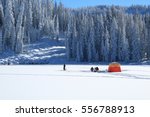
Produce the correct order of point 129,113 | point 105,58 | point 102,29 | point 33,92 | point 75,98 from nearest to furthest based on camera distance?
point 129,113
point 75,98
point 33,92
point 105,58
point 102,29

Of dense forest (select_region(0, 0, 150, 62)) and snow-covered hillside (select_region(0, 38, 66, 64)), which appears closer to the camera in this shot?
snow-covered hillside (select_region(0, 38, 66, 64))

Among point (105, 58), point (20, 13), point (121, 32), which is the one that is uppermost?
point (20, 13)

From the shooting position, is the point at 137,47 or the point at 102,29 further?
the point at 102,29

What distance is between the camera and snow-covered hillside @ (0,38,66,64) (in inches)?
4555

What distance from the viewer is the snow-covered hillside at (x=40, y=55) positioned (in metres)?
116

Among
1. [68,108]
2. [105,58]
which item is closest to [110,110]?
[68,108]

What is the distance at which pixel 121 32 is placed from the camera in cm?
11919

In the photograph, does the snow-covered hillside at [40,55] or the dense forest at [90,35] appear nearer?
the snow-covered hillside at [40,55]

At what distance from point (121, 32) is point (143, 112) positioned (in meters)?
105

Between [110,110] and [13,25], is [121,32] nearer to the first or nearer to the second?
[13,25]

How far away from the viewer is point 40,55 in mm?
124438

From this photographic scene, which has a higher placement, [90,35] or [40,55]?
[90,35]

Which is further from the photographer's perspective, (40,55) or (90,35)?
(40,55)

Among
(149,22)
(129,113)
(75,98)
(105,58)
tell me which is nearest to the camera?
(129,113)
